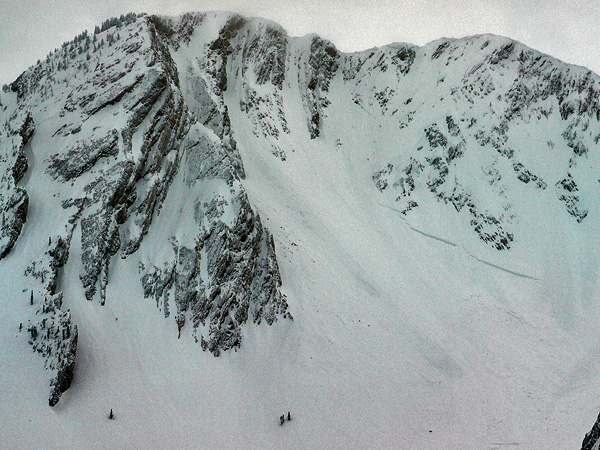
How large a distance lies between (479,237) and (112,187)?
47.3m

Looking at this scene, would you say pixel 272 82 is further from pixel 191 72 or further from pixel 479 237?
pixel 479 237

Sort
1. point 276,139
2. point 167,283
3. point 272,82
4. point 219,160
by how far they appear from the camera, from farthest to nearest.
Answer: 1. point 272,82
2. point 276,139
3. point 219,160
4. point 167,283

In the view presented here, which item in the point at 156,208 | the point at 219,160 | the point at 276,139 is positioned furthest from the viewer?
the point at 276,139

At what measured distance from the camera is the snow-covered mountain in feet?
96.1

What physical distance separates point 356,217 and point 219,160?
24.2 metres

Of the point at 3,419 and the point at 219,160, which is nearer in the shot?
the point at 3,419

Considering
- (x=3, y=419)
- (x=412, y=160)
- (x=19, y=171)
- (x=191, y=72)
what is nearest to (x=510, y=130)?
(x=412, y=160)

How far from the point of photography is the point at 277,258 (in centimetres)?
4444

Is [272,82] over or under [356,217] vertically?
over

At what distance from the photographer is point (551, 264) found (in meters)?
57.0

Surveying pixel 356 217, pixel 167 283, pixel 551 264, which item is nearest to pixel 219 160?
pixel 167 283

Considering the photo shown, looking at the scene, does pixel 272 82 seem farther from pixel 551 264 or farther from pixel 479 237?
pixel 551 264

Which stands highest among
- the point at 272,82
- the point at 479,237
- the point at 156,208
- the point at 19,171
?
the point at 272,82

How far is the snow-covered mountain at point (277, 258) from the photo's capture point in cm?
2928
